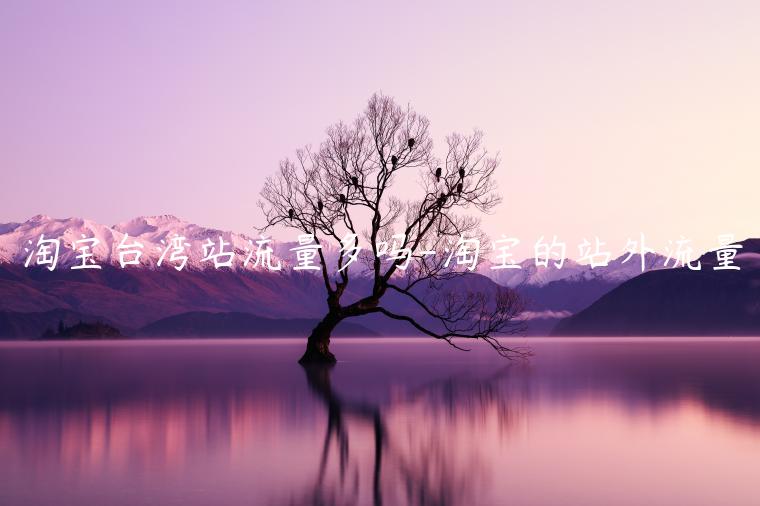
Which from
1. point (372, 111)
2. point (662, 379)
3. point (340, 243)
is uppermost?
point (372, 111)

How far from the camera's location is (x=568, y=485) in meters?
13.7

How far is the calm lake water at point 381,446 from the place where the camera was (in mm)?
13078

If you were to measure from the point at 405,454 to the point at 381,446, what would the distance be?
4.24 ft

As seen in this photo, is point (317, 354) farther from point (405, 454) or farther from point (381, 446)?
point (405, 454)

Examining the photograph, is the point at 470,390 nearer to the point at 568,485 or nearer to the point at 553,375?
the point at 553,375

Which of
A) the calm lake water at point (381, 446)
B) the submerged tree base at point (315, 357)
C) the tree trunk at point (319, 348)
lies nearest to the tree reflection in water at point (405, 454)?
the calm lake water at point (381, 446)

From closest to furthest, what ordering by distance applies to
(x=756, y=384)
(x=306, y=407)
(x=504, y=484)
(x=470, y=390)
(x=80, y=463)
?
(x=504, y=484) < (x=80, y=463) < (x=306, y=407) < (x=470, y=390) < (x=756, y=384)

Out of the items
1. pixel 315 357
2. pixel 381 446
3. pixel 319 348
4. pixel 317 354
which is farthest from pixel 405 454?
pixel 317 354

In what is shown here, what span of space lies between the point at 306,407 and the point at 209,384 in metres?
12.6

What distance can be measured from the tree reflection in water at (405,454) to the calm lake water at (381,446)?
43mm

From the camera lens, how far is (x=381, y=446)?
1769cm

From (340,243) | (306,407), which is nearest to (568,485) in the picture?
(306,407)

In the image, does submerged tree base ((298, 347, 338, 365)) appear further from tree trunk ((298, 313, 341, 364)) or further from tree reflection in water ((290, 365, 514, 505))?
tree reflection in water ((290, 365, 514, 505))

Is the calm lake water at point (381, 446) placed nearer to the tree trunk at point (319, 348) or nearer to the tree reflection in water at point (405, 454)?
the tree reflection in water at point (405, 454)
